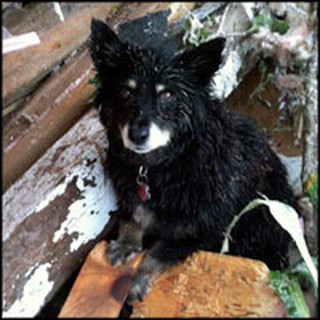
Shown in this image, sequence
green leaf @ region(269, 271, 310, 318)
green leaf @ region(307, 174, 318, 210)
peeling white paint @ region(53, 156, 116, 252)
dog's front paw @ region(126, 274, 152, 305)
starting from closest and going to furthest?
green leaf @ region(269, 271, 310, 318), dog's front paw @ region(126, 274, 152, 305), peeling white paint @ region(53, 156, 116, 252), green leaf @ region(307, 174, 318, 210)

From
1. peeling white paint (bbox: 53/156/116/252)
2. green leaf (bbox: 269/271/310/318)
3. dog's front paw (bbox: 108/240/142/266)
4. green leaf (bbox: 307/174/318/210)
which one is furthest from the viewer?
green leaf (bbox: 307/174/318/210)

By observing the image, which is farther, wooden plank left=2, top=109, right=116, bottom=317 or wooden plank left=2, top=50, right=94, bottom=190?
wooden plank left=2, top=50, right=94, bottom=190

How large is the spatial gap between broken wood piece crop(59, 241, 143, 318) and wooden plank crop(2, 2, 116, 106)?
76cm

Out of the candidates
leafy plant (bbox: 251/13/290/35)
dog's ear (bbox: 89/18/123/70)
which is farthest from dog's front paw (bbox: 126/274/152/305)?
leafy plant (bbox: 251/13/290/35)

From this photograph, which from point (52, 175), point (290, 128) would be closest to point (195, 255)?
point (52, 175)

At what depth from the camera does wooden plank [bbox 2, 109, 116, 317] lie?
2688mm

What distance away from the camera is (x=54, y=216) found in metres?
2.91

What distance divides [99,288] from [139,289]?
177mm

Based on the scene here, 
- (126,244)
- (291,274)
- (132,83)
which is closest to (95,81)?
(132,83)

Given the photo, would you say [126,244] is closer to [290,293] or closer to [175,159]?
[175,159]

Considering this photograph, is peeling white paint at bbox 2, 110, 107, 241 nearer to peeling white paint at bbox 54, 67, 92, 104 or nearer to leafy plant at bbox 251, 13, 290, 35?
peeling white paint at bbox 54, 67, 92, 104

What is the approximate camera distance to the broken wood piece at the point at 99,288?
259 centimetres

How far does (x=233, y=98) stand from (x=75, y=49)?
1486 millimetres

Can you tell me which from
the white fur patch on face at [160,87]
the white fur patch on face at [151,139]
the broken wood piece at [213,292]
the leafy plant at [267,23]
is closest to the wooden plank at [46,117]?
the white fur patch on face at [151,139]
